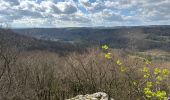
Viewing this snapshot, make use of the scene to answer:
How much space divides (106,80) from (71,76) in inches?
313

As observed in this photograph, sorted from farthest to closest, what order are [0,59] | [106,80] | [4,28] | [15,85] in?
[106,80] → [15,85] → [0,59] → [4,28]

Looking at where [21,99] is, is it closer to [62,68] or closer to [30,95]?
A: [30,95]

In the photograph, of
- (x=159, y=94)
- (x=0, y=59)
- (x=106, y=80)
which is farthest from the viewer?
(x=106, y=80)

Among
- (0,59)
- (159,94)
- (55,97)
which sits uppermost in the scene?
(159,94)

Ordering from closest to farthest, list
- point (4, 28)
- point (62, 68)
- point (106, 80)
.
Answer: point (4, 28) < point (106, 80) < point (62, 68)

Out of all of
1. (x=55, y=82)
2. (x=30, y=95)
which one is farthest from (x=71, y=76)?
(x=30, y=95)

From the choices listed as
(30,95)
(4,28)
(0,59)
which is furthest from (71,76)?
(4,28)

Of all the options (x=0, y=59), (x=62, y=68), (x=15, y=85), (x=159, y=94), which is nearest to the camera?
(x=159, y=94)

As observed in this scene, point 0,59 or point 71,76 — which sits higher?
point 0,59

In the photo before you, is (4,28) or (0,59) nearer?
(4,28)

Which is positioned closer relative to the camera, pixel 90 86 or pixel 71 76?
pixel 90 86

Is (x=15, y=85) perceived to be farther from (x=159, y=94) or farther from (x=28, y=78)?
(x=159, y=94)

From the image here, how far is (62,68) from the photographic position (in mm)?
50656

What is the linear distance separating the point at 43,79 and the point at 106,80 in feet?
34.1
